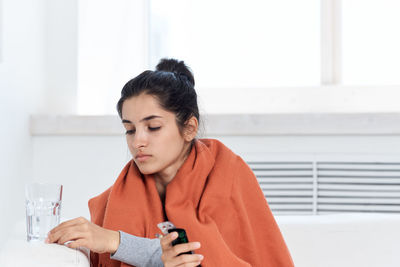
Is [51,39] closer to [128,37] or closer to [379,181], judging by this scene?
[128,37]

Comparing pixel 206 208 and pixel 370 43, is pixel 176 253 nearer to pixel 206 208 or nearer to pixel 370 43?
pixel 206 208

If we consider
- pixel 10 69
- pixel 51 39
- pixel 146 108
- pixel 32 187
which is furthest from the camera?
pixel 51 39

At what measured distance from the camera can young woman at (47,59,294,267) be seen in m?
1.18

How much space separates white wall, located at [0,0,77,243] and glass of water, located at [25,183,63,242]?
100 centimetres

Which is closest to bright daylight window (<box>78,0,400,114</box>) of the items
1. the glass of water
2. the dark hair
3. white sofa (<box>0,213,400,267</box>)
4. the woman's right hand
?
white sofa (<box>0,213,400,267</box>)

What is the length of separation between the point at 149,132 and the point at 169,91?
4.6 inches

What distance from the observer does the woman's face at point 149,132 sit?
1200 mm

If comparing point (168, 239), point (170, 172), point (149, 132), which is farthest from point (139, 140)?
point (168, 239)

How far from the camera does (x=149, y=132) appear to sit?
3.97 ft

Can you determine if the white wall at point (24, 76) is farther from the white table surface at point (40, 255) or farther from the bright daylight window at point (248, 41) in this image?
the white table surface at point (40, 255)

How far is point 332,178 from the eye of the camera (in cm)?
211

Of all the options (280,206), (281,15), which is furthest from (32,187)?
(281,15)

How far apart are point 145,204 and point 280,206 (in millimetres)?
1016

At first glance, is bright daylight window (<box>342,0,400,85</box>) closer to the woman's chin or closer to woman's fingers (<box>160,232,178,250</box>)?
the woman's chin
